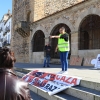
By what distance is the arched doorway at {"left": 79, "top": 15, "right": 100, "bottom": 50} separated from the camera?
12.4m

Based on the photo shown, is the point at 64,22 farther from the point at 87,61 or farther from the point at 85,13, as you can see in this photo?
the point at 87,61

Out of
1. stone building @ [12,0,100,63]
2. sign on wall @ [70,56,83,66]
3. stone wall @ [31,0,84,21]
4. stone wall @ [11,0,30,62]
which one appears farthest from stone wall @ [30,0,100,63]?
stone wall @ [11,0,30,62]

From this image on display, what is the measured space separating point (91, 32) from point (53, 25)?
347 cm

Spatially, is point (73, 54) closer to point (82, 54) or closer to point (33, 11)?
point (82, 54)

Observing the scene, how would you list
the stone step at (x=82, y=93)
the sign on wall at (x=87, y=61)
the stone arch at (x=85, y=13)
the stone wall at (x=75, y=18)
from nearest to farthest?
the stone step at (x=82, y=93) < the stone arch at (x=85, y=13) < the sign on wall at (x=87, y=61) < the stone wall at (x=75, y=18)

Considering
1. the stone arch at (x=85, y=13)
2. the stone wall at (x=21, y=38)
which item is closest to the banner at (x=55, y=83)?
the stone arch at (x=85, y=13)

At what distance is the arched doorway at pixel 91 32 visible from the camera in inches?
486

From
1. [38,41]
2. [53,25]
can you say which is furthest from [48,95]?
[38,41]

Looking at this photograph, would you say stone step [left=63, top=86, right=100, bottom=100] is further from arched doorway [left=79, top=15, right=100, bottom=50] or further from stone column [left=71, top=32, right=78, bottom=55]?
arched doorway [left=79, top=15, right=100, bottom=50]

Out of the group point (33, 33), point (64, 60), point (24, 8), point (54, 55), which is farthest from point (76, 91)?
point (24, 8)

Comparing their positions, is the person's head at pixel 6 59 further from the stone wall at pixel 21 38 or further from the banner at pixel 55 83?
the stone wall at pixel 21 38

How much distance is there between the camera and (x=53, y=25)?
14.9m

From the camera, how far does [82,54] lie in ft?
39.0

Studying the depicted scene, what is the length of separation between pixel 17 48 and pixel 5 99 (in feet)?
72.0
